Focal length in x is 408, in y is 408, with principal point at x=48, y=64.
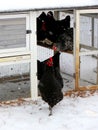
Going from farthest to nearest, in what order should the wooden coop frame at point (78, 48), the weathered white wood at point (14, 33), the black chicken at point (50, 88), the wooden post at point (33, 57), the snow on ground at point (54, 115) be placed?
the wooden coop frame at point (78, 48)
the wooden post at point (33, 57)
the weathered white wood at point (14, 33)
the black chicken at point (50, 88)
the snow on ground at point (54, 115)

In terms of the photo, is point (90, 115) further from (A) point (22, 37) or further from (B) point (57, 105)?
(A) point (22, 37)

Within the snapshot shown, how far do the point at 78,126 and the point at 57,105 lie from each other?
3.01ft

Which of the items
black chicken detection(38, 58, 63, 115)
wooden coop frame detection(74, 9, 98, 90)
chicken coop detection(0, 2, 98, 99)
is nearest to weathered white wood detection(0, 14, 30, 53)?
chicken coop detection(0, 2, 98, 99)

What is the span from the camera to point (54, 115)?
636cm

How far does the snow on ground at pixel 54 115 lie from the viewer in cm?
593

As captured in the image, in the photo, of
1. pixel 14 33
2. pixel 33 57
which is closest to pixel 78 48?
pixel 33 57

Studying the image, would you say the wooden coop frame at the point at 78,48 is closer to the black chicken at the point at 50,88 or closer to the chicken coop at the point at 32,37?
the chicken coop at the point at 32,37

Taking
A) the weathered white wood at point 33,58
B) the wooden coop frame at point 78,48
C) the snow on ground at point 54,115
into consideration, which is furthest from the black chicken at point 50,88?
the wooden coop frame at point 78,48

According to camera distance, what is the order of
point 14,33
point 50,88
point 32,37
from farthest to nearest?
point 32,37
point 14,33
point 50,88

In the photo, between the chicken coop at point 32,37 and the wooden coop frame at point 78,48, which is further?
the wooden coop frame at point 78,48

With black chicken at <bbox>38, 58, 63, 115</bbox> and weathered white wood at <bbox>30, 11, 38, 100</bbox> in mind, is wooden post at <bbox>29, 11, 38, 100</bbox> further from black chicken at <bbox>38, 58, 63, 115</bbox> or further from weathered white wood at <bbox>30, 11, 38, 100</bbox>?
black chicken at <bbox>38, 58, 63, 115</bbox>

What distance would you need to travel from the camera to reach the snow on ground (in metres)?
5.93

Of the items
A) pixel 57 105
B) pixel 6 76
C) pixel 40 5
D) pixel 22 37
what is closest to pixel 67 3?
pixel 40 5

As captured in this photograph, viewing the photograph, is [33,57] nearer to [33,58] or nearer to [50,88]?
[33,58]
